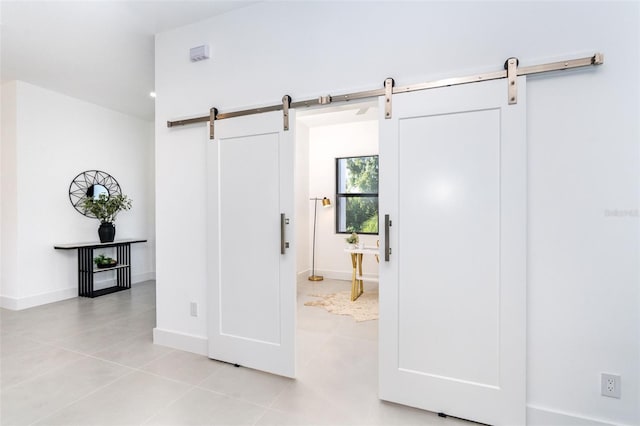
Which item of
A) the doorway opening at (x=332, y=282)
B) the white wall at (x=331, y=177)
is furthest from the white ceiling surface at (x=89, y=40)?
the white wall at (x=331, y=177)

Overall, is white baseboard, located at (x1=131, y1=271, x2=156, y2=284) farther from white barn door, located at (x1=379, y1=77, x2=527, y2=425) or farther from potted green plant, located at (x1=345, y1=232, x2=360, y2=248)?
white barn door, located at (x1=379, y1=77, x2=527, y2=425)

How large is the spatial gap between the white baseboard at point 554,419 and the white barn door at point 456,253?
0.08 m

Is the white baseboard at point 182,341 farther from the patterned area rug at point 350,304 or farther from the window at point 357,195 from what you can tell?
the window at point 357,195

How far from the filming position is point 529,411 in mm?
1765

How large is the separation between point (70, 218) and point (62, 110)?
1511 mm

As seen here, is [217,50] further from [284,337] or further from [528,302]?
[528,302]

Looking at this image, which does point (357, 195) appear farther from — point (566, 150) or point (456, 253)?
point (566, 150)

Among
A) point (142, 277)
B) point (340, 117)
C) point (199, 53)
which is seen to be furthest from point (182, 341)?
point (340, 117)

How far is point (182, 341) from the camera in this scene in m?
2.75

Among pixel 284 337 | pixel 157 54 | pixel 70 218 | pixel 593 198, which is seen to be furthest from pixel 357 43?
pixel 70 218

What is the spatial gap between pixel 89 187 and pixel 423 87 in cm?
497

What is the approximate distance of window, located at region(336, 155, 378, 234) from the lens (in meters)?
5.52

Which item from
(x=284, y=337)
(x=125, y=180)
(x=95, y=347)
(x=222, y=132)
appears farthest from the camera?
(x=125, y=180)

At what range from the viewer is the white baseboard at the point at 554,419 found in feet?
5.50
